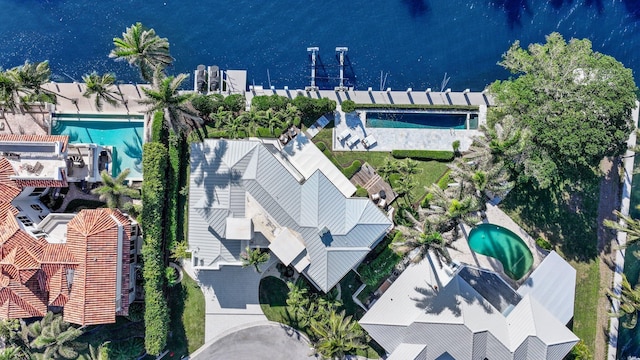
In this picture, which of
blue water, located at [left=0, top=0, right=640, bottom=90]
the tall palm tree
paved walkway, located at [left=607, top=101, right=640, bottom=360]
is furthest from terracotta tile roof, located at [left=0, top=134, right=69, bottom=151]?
paved walkway, located at [left=607, top=101, right=640, bottom=360]

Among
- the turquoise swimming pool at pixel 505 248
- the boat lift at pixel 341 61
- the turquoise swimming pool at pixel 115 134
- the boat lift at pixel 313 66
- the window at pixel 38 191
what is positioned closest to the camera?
the window at pixel 38 191

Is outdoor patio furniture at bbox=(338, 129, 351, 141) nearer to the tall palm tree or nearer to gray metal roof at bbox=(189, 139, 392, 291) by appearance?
gray metal roof at bbox=(189, 139, 392, 291)

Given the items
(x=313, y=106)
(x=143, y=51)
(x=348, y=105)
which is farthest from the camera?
(x=348, y=105)

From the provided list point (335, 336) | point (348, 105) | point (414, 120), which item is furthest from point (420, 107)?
point (335, 336)

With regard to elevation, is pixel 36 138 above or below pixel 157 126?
below

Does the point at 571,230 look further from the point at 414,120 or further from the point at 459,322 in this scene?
the point at 414,120

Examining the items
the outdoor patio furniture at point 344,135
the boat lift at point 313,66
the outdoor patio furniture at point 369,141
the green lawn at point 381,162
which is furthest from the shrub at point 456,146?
the boat lift at point 313,66

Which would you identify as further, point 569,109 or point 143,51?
point 143,51

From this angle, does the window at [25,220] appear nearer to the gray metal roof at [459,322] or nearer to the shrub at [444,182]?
the gray metal roof at [459,322]
